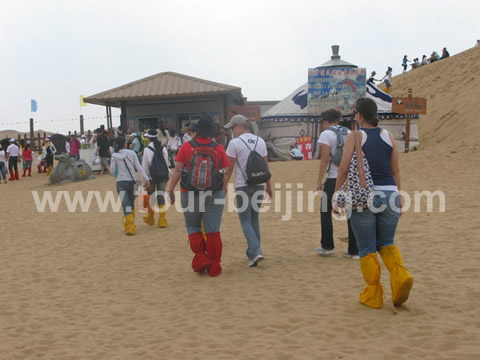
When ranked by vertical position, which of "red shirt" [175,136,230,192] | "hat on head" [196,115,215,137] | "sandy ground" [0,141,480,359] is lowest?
"sandy ground" [0,141,480,359]

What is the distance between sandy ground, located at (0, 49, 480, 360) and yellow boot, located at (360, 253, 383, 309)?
7 centimetres

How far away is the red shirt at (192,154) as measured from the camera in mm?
5355

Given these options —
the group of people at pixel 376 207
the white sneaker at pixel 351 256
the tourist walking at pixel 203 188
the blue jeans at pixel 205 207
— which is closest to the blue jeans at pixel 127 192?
the tourist walking at pixel 203 188

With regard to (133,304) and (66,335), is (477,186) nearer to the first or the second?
(133,304)

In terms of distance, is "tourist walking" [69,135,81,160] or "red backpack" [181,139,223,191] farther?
"tourist walking" [69,135,81,160]

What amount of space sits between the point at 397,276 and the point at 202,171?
2243 mm

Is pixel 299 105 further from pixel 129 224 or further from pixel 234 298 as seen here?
pixel 234 298

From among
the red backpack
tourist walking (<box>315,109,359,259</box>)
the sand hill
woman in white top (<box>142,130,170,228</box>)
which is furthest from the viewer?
the sand hill

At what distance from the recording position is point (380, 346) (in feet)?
11.1

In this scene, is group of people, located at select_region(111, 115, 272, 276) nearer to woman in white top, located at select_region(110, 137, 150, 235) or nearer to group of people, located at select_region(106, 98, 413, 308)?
group of people, located at select_region(106, 98, 413, 308)

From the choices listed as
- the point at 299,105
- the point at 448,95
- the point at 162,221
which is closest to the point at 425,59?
the point at 448,95

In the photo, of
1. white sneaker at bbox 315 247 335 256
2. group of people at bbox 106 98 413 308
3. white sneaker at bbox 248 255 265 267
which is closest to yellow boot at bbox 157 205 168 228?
group of people at bbox 106 98 413 308

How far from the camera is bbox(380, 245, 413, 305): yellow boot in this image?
152 inches

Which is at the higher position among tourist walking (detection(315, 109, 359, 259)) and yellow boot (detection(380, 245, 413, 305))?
tourist walking (detection(315, 109, 359, 259))
